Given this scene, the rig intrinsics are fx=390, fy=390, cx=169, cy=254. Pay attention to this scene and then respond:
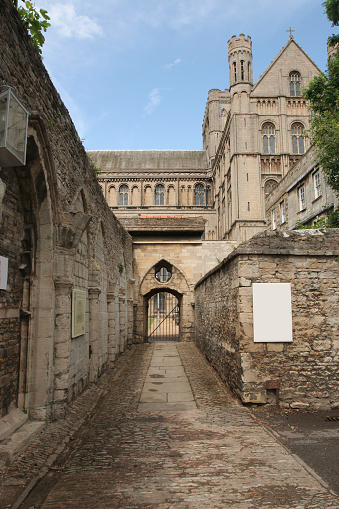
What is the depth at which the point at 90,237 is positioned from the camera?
8914 mm

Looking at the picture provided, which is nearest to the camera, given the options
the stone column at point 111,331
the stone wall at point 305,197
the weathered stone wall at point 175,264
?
the stone column at point 111,331

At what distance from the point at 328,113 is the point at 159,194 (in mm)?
38359

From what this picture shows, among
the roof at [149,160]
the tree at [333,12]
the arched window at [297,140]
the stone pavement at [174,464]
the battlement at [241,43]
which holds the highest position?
the battlement at [241,43]

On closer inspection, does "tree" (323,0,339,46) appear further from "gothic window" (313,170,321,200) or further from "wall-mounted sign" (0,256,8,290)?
"wall-mounted sign" (0,256,8,290)

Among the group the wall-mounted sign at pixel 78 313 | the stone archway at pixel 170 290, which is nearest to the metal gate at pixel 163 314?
the stone archway at pixel 170 290

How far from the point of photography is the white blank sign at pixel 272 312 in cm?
702

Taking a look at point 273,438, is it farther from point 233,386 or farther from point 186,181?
point 186,181

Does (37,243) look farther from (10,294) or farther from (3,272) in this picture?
(3,272)

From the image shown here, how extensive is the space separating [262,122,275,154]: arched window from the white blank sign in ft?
112

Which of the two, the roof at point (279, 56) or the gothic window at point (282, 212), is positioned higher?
the roof at point (279, 56)

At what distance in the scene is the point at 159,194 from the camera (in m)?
51.3

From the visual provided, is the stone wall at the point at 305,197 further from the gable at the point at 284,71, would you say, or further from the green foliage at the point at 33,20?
the gable at the point at 284,71

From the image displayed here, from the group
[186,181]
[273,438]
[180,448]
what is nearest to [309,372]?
[273,438]

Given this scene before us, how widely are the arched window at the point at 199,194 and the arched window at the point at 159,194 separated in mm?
4332
